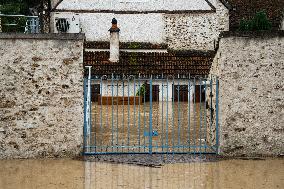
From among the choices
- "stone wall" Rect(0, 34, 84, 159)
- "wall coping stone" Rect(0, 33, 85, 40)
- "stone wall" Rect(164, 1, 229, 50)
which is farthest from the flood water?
"stone wall" Rect(164, 1, 229, 50)

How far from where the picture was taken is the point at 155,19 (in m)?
34.3

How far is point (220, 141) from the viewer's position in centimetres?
1305

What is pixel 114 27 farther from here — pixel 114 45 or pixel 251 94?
pixel 251 94

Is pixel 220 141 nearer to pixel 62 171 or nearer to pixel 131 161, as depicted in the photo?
pixel 131 161

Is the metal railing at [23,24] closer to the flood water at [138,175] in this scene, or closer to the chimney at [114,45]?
the flood water at [138,175]

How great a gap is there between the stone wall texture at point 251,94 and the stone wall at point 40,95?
3.56 m

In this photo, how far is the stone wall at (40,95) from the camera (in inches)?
499

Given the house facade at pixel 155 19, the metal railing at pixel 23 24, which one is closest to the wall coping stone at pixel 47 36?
the metal railing at pixel 23 24

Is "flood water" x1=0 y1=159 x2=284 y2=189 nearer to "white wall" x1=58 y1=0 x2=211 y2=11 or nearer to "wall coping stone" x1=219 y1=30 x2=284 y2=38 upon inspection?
"wall coping stone" x1=219 y1=30 x2=284 y2=38

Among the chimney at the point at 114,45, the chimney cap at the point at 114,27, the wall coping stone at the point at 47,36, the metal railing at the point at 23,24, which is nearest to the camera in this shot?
the wall coping stone at the point at 47,36

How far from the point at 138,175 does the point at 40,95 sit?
331 centimetres

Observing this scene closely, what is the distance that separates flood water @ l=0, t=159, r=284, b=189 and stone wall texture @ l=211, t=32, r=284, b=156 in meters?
0.58

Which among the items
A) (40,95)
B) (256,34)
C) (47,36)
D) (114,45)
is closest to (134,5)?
(114,45)

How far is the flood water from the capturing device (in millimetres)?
10344
